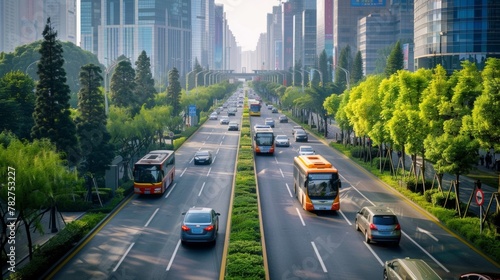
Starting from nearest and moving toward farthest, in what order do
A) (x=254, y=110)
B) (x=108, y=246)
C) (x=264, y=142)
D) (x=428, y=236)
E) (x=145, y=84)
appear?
(x=108, y=246) → (x=428, y=236) → (x=264, y=142) → (x=145, y=84) → (x=254, y=110)

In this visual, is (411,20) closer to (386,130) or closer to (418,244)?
(386,130)

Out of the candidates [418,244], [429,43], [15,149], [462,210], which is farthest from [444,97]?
[429,43]

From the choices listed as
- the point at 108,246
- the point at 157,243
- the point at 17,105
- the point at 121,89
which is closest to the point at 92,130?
the point at 17,105

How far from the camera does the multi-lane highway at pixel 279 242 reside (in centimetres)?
2378

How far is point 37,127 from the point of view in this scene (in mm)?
36969

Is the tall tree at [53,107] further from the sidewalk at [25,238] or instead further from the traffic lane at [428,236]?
the traffic lane at [428,236]

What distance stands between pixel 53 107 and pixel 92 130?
4012mm

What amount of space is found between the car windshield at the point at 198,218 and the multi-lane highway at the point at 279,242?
49.7 inches

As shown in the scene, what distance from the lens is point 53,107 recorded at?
37.5m

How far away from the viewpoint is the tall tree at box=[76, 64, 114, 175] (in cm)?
3925

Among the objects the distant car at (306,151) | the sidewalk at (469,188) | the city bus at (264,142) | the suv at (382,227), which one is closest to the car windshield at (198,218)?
the suv at (382,227)

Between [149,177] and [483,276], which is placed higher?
[149,177]

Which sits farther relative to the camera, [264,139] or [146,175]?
[264,139]

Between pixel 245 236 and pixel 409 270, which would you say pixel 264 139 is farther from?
pixel 409 270
